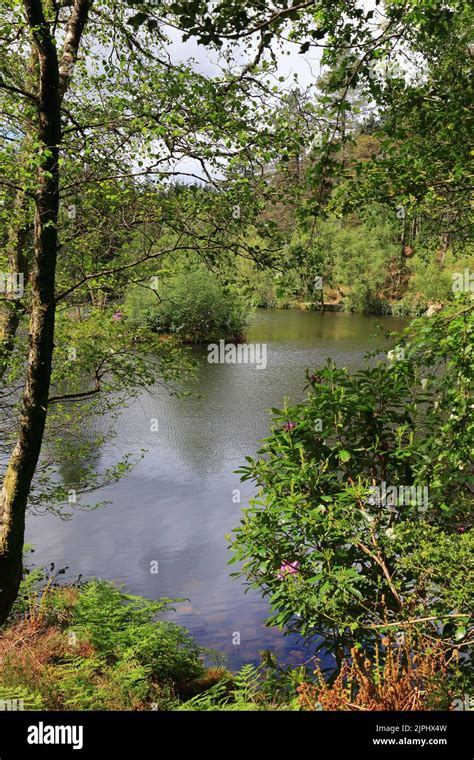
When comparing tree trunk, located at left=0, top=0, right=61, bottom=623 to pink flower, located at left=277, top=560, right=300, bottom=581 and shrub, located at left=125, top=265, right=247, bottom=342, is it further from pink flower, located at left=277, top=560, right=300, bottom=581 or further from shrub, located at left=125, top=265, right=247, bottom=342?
shrub, located at left=125, top=265, right=247, bottom=342

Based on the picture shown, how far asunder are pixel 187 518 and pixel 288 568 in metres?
6.47

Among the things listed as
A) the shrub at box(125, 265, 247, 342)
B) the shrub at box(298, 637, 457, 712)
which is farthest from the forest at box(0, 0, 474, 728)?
the shrub at box(125, 265, 247, 342)

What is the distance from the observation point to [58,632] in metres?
5.82

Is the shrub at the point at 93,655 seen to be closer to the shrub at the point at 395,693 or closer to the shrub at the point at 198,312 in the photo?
the shrub at the point at 395,693

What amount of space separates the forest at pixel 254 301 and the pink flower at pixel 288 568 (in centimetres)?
2

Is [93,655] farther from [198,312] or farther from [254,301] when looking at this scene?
[198,312]

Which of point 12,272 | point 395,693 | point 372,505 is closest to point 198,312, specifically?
point 12,272

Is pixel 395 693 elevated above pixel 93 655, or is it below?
above

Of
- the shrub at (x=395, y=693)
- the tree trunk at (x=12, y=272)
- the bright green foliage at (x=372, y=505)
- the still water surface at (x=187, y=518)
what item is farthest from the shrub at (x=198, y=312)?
the shrub at (x=395, y=693)

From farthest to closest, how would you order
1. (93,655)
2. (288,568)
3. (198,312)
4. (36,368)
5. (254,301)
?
1. (198,312)
2. (254,301)
3. (93,655)
4. (36,368)
5. (288,568)

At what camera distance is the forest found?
3.49m

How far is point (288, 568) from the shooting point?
4.05m

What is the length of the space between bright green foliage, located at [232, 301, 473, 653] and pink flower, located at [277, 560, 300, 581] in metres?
0.01

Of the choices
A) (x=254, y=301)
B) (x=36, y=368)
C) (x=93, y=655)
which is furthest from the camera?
(x=254, y=301)
